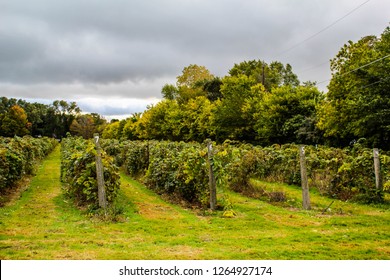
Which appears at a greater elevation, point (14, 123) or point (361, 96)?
point (14, 123)

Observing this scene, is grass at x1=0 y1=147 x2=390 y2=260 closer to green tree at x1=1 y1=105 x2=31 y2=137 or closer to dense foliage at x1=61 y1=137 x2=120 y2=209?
dense foliage at x1=61 y1=137 x2=120 y2=209

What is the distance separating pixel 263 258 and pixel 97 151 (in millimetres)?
5718

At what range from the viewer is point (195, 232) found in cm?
754

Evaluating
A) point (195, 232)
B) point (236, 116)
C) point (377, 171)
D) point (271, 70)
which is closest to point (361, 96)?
point (377, 171)

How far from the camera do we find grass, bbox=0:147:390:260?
5.96 m

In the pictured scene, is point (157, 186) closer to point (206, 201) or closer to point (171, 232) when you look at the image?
point (206, 201)

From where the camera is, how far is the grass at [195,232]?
19.6ft

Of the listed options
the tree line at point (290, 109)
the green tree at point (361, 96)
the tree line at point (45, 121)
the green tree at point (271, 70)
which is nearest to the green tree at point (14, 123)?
the tree line at point (45, 121)

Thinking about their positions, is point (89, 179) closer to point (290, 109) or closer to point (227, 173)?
point (227, 173)

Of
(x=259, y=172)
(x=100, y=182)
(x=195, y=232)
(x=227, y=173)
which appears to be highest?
(x=100, y=182)

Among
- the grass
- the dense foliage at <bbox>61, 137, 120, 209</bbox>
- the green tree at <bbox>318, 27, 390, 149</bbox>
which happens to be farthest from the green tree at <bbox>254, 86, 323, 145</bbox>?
the dense foliage at <bbox>61, 137, 120, 209</bbox>

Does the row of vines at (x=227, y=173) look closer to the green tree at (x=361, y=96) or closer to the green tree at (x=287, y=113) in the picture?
the green tree at (x=361, y=96)

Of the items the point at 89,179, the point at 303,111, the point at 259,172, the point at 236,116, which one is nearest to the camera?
the point at 89,179

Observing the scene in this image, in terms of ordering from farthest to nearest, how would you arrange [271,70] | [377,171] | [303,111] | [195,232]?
[271,70]
[303,111]
[377,171]
[195,232]
